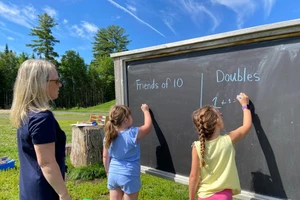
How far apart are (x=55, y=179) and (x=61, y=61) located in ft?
150

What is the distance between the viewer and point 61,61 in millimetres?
44656

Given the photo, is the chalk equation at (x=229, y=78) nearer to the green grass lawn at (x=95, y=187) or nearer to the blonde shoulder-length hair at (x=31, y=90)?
the blonde shoulder-length hair at (x=31, y=90)

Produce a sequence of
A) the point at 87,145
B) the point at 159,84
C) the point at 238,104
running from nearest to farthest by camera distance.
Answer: the point at 238,104
the point at 159,84
the point at 87,145

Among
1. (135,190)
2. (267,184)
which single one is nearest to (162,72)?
(135,190)

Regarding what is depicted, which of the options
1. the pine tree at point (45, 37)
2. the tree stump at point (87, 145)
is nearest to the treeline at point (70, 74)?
the pine tree at point (45, 37)

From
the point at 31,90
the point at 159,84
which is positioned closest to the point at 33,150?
the point at 31,90

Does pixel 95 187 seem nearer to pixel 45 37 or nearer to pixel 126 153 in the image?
pixel 126 153

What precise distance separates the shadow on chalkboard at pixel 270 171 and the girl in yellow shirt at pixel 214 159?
15cm

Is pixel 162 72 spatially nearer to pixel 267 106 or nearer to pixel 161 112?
pixel 161 112

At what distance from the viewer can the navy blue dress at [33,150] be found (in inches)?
65.2

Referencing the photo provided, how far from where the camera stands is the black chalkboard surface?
6.81ft

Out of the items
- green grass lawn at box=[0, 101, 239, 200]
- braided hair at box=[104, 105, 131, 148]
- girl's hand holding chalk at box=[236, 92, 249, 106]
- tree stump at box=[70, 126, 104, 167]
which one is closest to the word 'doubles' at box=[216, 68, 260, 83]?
girl's hand holding chalk at box=[236, 92, 249, 106]

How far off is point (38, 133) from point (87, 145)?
131 inches

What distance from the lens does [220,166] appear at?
2082mm
